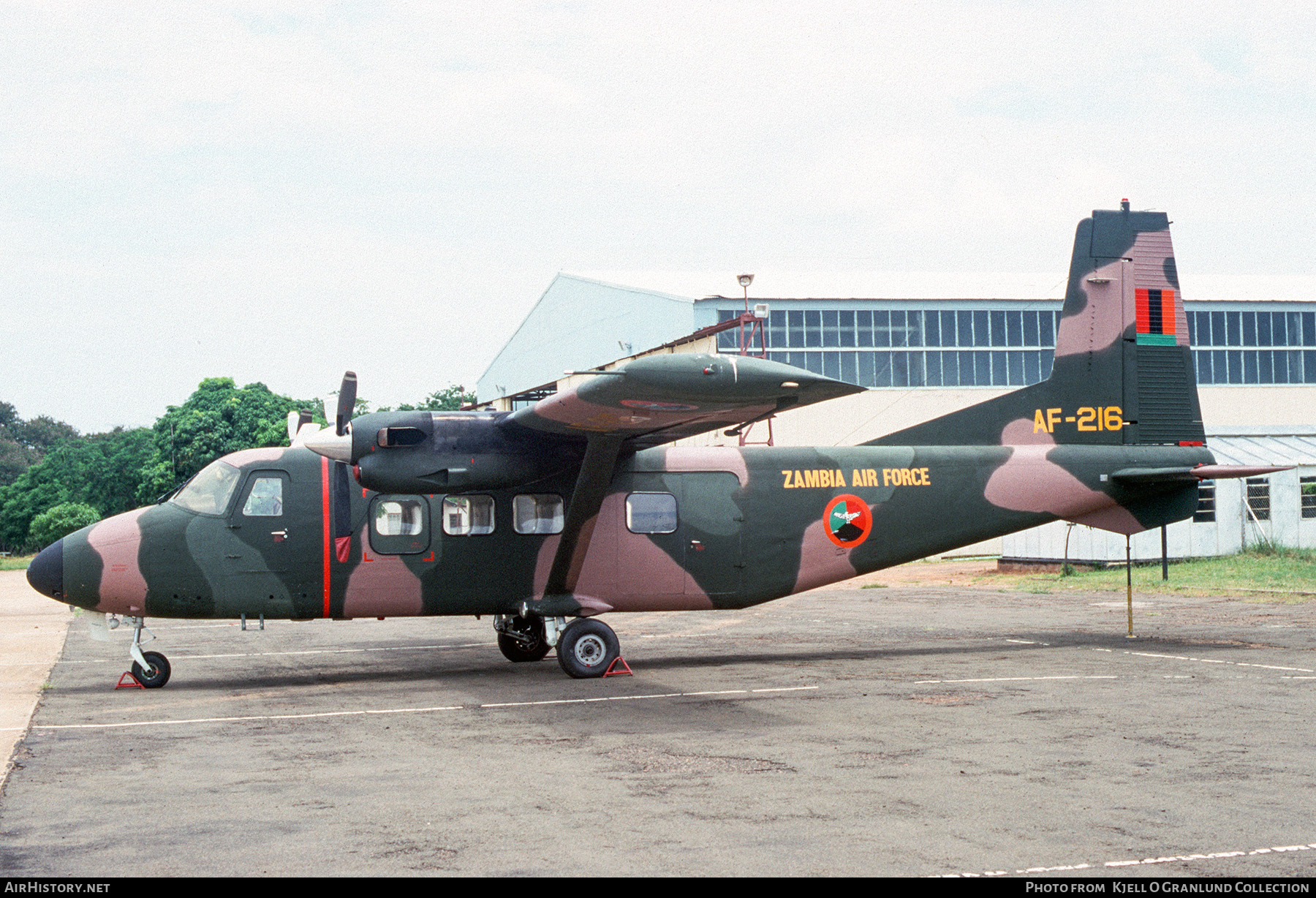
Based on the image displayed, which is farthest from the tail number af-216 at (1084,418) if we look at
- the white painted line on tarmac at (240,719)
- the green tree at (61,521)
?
the green tree at (61,521)

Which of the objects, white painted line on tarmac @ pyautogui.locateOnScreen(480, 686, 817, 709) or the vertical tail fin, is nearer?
white painted line on tarmac @ pyautogui.locateOnScreen(480, 686, 817, 709)

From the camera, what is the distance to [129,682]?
49.1ft

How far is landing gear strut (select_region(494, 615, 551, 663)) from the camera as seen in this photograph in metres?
16.8

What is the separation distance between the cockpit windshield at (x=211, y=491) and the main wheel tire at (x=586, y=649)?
4.65 metres

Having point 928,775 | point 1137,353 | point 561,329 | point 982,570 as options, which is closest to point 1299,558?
point 982,570

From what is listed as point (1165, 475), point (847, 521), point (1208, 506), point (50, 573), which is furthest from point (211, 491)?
point (1208, 506)

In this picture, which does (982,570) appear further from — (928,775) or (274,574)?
(928,775)

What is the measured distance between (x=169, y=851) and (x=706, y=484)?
1031cm

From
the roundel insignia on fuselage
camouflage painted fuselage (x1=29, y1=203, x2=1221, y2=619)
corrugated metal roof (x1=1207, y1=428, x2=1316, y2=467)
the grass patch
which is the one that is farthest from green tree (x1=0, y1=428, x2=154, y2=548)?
the roundel insignia on fuselage

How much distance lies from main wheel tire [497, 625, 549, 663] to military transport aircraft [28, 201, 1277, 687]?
3cm

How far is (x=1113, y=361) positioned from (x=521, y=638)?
1001 cm

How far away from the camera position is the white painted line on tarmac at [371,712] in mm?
A: 11867

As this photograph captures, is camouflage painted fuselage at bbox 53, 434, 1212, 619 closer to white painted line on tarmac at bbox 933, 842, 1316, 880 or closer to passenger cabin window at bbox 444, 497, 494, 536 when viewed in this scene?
passenger cabin window at bbox 444, 497, 494, 536

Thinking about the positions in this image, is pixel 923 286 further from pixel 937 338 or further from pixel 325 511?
pixel 325 511
